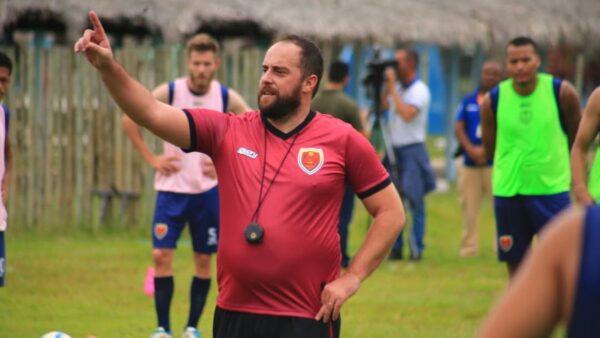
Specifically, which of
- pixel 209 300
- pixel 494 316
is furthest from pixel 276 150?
pixel 209 300

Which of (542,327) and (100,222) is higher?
(542,327)

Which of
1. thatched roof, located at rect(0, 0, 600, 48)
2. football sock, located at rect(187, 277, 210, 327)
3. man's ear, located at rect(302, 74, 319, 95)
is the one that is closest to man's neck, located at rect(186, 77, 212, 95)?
football sock, located at rect(187, 277, 210, 327)

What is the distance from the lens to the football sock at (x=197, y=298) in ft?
33.9

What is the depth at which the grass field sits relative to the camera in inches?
443

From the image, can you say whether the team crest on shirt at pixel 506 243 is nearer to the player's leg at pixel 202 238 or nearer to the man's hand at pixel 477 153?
the player's leg at pixel 202 238

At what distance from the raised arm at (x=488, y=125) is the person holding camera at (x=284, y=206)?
14.3ft

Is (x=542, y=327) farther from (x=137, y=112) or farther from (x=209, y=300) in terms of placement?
(x=209, y=300)

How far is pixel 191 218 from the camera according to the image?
34.2 ft

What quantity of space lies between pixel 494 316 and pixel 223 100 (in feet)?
24.5

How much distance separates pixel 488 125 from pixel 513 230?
0.89 m

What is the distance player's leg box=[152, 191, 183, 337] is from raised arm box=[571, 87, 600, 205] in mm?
3183

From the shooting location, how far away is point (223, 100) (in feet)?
34.8

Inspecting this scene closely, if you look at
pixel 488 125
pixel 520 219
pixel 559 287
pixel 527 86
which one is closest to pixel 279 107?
pixel 559 287

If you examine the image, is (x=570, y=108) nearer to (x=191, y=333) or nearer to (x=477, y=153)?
(x=191, y=333)
